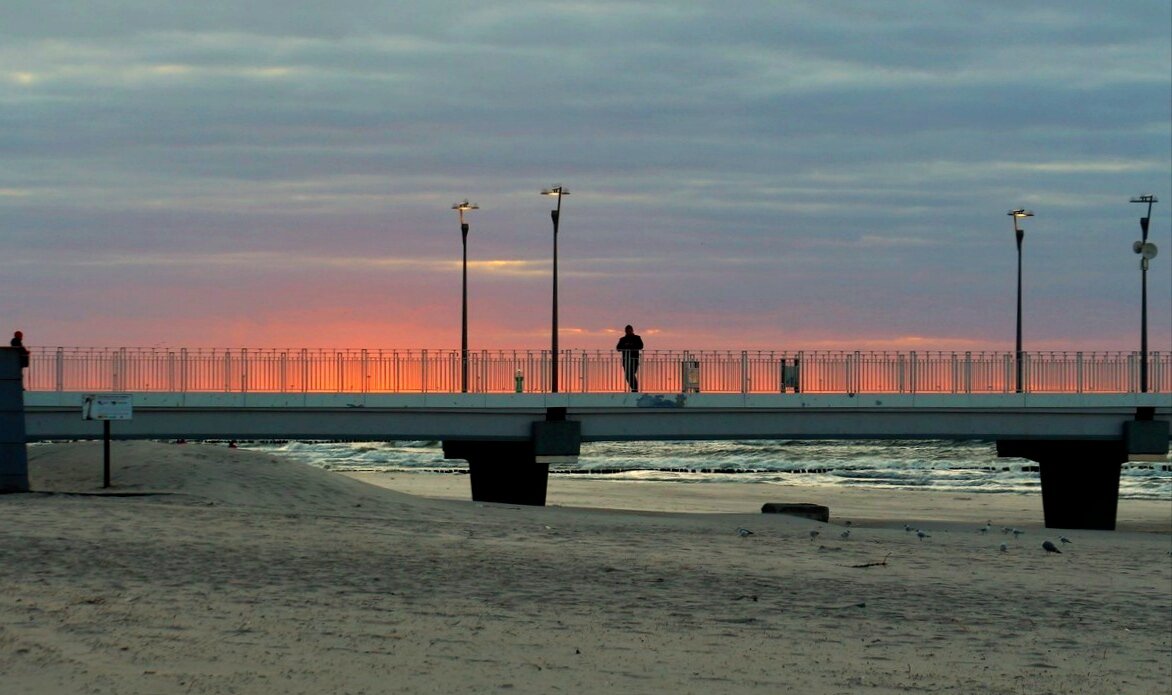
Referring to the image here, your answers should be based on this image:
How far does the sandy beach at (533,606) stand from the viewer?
40.0 ft

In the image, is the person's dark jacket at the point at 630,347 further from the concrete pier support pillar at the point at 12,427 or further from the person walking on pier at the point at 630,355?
the concrete pier support pillar at the point at 12,427

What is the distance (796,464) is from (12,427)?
229 feet

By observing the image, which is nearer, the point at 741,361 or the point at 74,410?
A: the point at 74,410

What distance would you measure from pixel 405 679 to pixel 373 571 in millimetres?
5651

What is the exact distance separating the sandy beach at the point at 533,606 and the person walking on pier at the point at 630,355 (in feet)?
59.2

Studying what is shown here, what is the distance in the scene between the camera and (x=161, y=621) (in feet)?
44.0

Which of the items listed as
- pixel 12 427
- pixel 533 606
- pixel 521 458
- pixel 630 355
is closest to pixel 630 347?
pixel 630 355

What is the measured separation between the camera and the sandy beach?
1218 centimetres

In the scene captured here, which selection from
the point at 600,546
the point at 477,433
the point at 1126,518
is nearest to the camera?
the point at 600,546

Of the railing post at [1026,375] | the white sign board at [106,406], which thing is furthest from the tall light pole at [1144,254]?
the white sign board at [106,406]

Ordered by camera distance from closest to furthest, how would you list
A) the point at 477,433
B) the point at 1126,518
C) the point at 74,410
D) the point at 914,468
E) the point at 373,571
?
the point at 373,571
the point at 74,410
the point at 477,433
the point at 1126,518
the point at 914,468

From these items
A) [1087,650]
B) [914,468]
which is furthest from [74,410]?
[914,468]

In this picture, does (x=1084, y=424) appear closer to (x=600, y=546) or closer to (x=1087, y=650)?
(x=600, y=546)

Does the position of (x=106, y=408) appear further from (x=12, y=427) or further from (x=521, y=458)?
(x=521, y=458)
